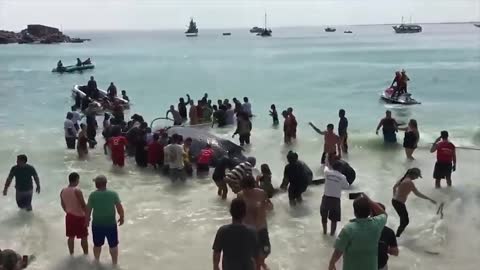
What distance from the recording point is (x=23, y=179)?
Answer: 36.9ft

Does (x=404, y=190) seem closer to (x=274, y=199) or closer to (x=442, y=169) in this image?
(x=274, y=199)

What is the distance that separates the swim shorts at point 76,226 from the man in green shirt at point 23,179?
2149 mm

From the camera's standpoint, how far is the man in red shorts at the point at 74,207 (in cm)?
897

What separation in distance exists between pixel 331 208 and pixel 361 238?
14.0 feet

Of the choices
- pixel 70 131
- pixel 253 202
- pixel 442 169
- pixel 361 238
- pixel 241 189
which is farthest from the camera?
pixel 70 131

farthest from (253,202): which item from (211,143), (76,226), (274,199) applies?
(211,143)

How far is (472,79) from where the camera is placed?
164 ft

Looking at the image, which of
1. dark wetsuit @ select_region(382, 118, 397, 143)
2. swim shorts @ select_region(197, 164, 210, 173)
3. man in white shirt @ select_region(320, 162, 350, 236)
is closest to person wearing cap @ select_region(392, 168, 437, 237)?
man in white shirt @ select_region(320, 162, 350, 236)

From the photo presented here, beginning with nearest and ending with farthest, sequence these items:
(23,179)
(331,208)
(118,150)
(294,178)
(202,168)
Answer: (331,208)
(23,179)
(294,178)
(202,168)
(118,150)

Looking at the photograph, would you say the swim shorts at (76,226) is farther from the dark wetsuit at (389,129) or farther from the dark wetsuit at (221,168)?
the dark wetsuit at (389,129)

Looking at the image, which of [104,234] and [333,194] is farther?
[333,194]

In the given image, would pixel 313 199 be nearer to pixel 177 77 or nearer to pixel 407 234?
pixel 407 234

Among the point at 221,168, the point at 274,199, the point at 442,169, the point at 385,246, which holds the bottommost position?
the point at 274,199

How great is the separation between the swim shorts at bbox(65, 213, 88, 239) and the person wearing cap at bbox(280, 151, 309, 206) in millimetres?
4389
